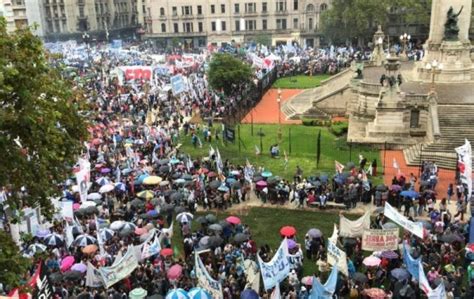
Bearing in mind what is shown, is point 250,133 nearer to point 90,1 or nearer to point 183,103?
point 183,103

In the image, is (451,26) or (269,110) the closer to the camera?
(451,26)

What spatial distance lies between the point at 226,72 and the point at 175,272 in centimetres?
3062

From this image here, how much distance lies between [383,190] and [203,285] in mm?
11775

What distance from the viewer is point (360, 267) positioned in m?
19.2

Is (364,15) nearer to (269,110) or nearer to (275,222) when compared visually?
(269,110)

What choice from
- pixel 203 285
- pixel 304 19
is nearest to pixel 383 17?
pixel 304 19

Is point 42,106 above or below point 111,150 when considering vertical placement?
above

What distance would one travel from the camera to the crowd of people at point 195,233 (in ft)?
56.5

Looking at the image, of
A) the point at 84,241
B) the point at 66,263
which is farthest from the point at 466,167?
the point at 66,263

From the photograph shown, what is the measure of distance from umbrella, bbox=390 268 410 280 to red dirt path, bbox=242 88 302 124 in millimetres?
26724

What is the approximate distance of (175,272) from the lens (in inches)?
691

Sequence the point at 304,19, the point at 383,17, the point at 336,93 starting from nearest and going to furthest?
the point at 336,93
the point at 383,17
the point at 304,19

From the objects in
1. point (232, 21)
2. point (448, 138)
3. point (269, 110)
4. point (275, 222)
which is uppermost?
point (232, 21)

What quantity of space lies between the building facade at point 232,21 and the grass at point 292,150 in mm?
49463
